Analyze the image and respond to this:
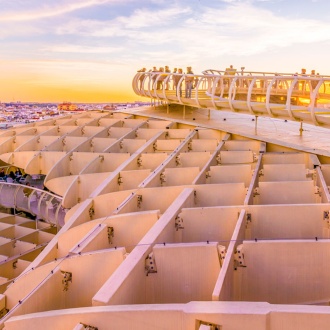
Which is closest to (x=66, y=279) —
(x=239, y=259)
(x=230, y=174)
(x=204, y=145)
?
(x=239, y=259)

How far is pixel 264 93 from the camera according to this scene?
2397 centimetres

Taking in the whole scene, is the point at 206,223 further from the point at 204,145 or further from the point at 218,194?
the point at 204,145

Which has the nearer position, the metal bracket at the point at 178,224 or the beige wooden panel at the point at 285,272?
the beige wooden panel at the point at 285,272

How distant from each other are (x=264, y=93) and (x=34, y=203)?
14.0m

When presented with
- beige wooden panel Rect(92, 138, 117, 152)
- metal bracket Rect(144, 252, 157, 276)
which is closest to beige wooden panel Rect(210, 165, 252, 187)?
metal bracket Rect(144, 252, 157, 276)

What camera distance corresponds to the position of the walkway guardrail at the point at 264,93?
50.2 ft

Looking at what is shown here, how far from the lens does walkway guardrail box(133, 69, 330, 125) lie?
1530 centimetres

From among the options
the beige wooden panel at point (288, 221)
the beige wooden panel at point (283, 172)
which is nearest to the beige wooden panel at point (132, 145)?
the beige wooden panel at point (283, 172)

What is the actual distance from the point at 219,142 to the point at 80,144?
796 cm

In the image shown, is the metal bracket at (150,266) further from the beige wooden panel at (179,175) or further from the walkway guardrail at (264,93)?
the walkway guardrail at (264,93)

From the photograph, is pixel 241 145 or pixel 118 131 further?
pixel 118 131

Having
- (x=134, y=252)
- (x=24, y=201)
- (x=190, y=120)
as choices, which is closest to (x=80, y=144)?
(x=24, y=201)

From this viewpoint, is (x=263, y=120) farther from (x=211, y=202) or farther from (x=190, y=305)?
(x=190, y=305)

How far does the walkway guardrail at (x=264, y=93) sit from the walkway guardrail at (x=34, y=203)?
29.4 feet
